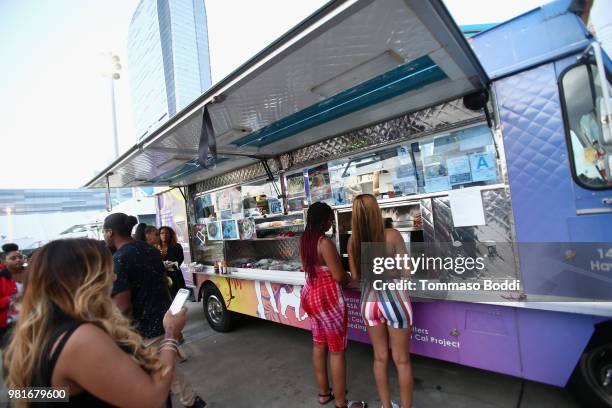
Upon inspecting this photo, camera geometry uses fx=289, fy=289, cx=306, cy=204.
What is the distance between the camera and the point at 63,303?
0.96 metres

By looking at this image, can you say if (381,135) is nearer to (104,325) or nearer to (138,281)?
(138,281)

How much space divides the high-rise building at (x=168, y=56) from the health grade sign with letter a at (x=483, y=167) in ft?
65.0

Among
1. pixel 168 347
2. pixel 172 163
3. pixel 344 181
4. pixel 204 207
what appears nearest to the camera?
pixel 168 347

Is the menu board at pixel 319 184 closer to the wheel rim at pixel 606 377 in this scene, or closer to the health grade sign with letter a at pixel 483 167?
the health grade sign with letter a at pixel 483 167

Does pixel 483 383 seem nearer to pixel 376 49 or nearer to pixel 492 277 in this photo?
pixel 492 277

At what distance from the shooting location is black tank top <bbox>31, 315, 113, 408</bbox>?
34.3 inches

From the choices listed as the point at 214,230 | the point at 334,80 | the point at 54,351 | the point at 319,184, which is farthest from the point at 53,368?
the point at 214,230

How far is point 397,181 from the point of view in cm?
299

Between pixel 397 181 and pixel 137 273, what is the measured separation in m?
2.48

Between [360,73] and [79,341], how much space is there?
1999 mm

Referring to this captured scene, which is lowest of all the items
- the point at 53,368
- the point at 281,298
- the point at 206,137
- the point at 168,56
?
the point at 281,298

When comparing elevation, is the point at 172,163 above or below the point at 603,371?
above

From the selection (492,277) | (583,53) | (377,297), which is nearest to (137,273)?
(377,297)

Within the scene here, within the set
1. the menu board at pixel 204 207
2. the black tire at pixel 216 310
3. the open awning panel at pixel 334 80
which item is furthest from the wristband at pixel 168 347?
the menu board at pixel 204 207
